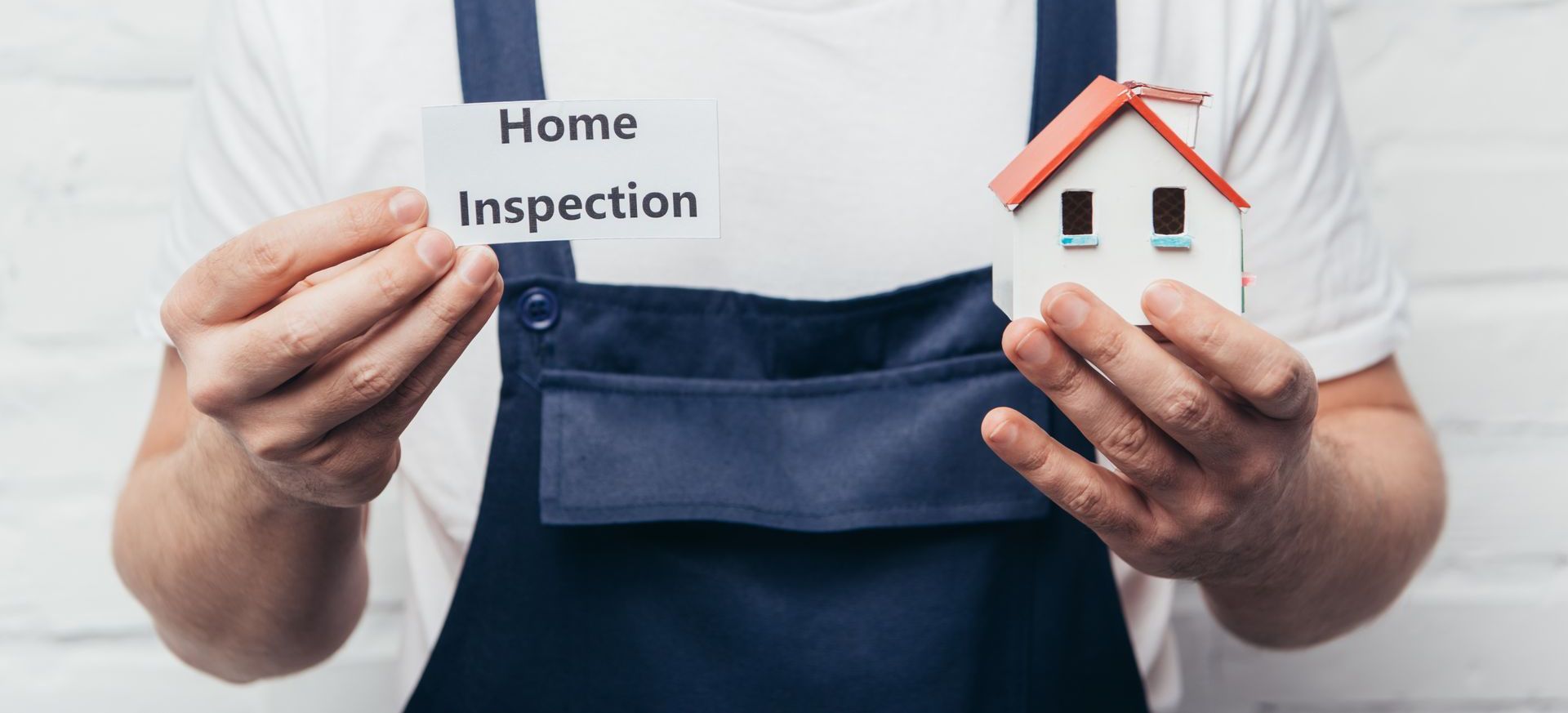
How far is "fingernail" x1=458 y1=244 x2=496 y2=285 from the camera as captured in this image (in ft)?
1.83

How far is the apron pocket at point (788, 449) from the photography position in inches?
29.3

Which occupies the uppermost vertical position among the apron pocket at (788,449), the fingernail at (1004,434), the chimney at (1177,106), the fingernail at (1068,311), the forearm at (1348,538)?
the chimney at (1177,106)

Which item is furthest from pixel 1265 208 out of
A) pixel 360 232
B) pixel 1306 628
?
pixel 360 232

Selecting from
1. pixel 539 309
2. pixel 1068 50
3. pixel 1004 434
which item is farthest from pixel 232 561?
pixel 1068 50

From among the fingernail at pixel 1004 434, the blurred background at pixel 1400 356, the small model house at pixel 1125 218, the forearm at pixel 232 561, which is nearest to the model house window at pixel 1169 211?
the small model house at pixel 1125 218

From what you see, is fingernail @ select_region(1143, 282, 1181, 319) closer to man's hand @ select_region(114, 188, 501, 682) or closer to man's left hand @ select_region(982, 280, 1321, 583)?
man's left hand @ select_region(982, 280, 1321, 583)

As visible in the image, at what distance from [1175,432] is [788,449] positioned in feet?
0.87

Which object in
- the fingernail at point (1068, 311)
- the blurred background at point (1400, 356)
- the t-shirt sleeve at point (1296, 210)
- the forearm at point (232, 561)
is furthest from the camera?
the blurred background at point (1400, 356)

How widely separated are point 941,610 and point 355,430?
0.36 metres

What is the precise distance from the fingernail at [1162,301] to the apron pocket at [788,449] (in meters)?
0.22

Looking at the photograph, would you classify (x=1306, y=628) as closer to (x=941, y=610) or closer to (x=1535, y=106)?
(x=941, y=610)

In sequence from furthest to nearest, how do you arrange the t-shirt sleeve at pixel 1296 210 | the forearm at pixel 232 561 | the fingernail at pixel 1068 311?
the t-shirt sleeve at pixel 1296 210
the forearm at pixel 232 561
the fingernail at pixel 1068 311

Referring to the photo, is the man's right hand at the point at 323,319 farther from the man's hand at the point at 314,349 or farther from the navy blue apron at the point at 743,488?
the navy blue apron at the point at 743,488

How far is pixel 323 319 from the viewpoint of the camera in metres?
0.54
